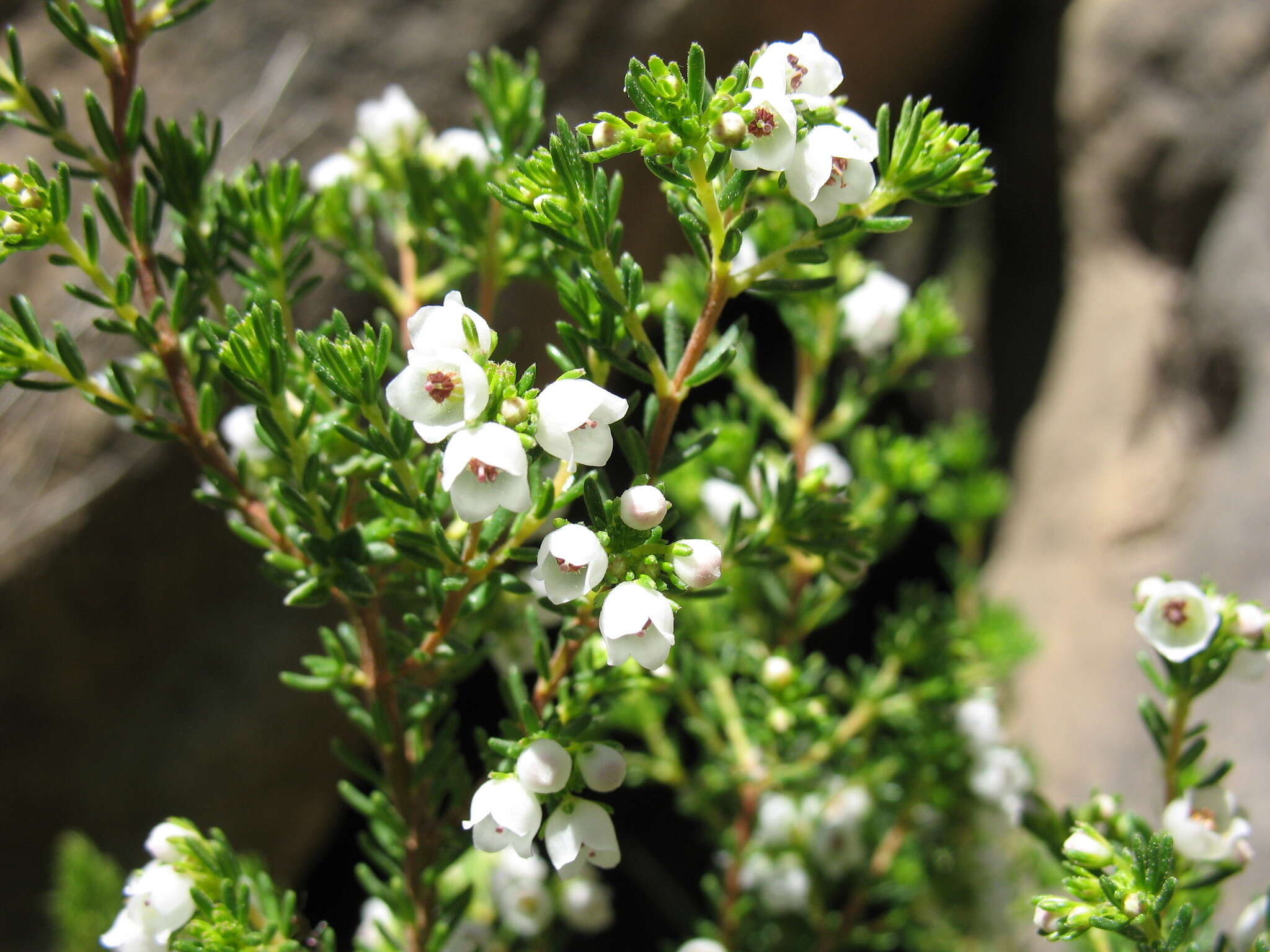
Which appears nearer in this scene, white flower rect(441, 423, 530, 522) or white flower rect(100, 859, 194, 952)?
white flower rect(441, 423, 530, 522)

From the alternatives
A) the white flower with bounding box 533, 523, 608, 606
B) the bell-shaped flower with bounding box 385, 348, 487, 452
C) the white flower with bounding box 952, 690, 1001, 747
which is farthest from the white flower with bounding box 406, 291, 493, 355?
the white flower with bounding box 952, 690, 1001, 747

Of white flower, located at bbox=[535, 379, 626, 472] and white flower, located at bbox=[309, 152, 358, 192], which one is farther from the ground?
white flower, located at bbox=[309, 152, 358, 192]

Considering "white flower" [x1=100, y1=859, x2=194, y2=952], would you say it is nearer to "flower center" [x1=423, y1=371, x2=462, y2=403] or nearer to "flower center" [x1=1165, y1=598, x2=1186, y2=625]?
"flower center" [x1=423, y1=371, x2=462, y2=403]

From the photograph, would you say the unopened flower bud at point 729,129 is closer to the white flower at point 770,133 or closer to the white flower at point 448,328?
the white flower at point 770,133

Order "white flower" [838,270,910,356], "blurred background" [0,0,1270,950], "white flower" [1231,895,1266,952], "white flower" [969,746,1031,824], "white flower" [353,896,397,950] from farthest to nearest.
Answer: "blurred background" [0,0,1270,950] → "white flower" [969,746,1031,824] → "white flower" [838,270,910,356] → "white flower" [353,896,397,950] → "white flower" [1231,895,1266,952]

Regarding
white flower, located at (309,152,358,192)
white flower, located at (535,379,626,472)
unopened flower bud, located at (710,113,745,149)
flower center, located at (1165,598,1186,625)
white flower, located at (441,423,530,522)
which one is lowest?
white flower, located at (441,423,530,522)

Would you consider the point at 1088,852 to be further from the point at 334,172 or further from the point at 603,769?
the point at 334,172

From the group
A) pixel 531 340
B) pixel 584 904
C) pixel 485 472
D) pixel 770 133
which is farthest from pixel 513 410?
pixel 531 340

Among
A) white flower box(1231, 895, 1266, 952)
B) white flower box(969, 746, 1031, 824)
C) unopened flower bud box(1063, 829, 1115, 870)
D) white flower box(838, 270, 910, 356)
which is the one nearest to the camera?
unopened flower bud box(1063, 829, 1115, 870)
